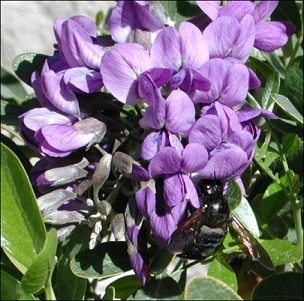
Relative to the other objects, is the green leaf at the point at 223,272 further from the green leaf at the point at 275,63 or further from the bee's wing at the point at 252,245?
the green leaf at the point at 275,63

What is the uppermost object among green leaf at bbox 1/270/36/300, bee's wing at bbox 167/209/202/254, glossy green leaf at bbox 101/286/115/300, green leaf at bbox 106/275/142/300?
green leaf at bbox 1/270/36/300

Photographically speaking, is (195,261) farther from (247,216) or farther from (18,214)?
(18,214)

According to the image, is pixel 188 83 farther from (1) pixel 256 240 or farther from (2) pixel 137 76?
(1) pixel 256 240

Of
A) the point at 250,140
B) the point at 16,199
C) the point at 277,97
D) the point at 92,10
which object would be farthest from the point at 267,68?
the point at 92,10

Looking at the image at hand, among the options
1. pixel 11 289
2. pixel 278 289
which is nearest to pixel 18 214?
pixel 11 289

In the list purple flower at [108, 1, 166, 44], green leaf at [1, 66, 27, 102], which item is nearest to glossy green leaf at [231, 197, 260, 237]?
purple flower at [108, 1, 166, 44]

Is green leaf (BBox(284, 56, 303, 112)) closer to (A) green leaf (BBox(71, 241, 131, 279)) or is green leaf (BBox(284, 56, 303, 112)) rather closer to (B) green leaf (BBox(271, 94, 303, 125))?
(B) green leaf (BBox(271, 94, 303, 125))

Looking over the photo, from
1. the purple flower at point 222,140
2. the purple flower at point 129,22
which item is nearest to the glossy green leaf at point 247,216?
the purple flower at point 222,140

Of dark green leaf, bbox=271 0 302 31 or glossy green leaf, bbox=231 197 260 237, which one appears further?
dark green leaf, bbox=271 0 302 31
